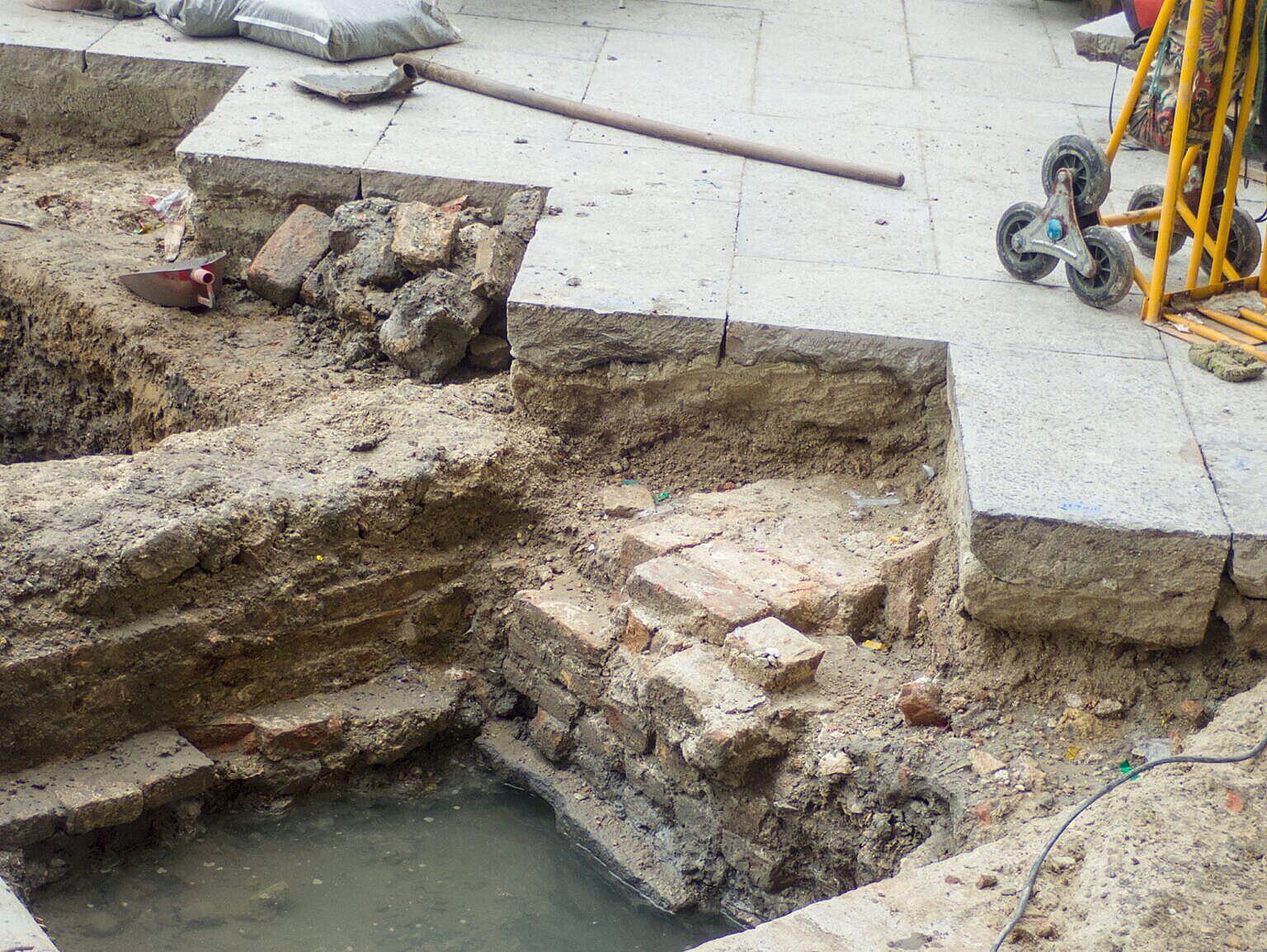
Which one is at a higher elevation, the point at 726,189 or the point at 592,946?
the point at 726,189

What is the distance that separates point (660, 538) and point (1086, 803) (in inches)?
57.8

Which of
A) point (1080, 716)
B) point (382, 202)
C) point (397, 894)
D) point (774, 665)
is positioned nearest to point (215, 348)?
point (382, 202)

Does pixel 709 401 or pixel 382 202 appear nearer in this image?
pixel 709 401

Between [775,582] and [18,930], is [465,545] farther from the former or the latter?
[18,930]

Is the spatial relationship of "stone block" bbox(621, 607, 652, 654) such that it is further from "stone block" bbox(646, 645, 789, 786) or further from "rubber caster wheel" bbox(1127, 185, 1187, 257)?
"rubber caster wheel" bbox(1127, 185, 1187, 257)

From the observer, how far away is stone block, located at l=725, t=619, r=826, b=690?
10.7ft

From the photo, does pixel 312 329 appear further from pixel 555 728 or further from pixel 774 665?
pixel 774 665

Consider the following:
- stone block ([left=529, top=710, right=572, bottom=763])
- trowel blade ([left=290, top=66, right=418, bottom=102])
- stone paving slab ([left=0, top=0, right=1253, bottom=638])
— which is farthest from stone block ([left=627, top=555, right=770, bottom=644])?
trowel blade ([left=290, top=66, right=418, bottom=102])

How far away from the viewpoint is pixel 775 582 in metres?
3.56

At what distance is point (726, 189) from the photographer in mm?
4941

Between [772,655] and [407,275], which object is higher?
[407,275]

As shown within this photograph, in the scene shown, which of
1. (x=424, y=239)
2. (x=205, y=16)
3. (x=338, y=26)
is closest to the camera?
(x=424, y=239)

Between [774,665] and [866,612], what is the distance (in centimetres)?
43

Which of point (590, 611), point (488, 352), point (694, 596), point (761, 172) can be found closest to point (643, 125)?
point (761, 172)
